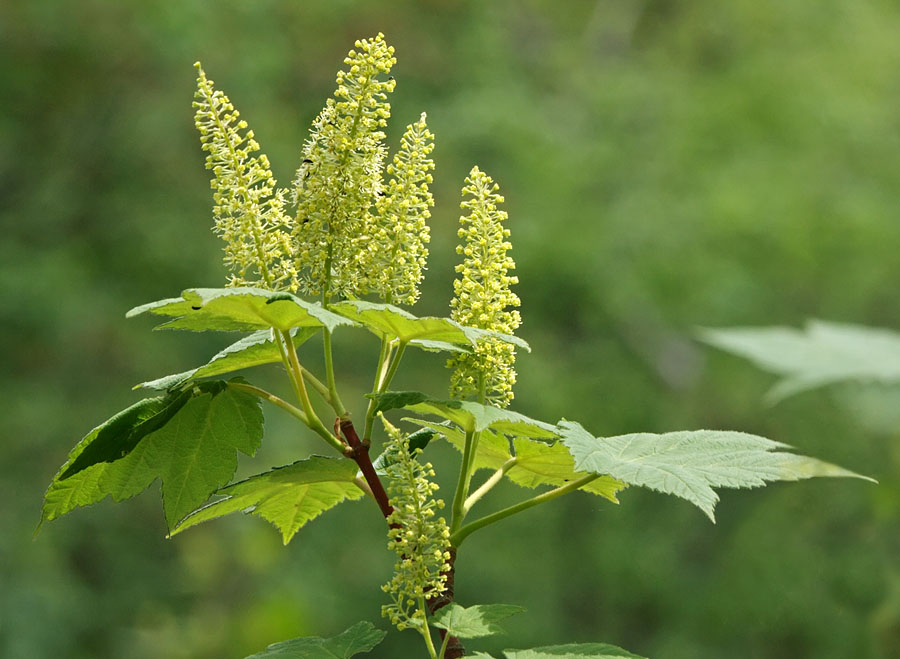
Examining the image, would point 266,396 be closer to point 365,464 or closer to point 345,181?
point 365,464

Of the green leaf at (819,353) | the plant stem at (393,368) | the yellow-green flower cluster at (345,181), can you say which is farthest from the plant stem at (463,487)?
the green leaf at (819,353)

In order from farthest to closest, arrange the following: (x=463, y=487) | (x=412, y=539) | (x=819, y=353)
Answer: (x=819, y=353) → (x=463, y=487) → (x=412, y=539)

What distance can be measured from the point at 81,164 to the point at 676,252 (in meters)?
6.33

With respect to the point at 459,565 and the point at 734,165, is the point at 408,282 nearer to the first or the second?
the point at 459,565

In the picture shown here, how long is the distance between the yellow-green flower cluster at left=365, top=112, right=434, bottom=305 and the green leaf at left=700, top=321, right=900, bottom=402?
163cm

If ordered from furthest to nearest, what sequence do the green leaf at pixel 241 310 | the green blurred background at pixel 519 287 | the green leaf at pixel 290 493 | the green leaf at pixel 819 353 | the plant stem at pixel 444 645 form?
1. the green blurred background at pixel 519 287
2. the green leaf at pixel 819 353
3. the green leaf at pixel 290 493
4. the plant stem at pixel 444 645
5. the green leaf at pixel 241 310

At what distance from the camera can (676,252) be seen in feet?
39.5

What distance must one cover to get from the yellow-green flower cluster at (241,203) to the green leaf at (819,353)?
1.73 meters

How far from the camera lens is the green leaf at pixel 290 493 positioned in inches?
53.8

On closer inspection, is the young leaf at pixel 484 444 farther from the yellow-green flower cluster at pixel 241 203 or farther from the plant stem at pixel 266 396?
the yellow-green flower cluster at pixel 241 203

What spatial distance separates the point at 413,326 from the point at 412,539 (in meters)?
0.24

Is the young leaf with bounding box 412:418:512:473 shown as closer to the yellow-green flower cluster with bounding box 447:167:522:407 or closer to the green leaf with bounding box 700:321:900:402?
the yellow-green flower cluster with bounding box 447:167:522:407

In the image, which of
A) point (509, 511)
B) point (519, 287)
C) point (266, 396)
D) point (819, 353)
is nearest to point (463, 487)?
point (509, 511)

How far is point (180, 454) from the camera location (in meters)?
1.43
